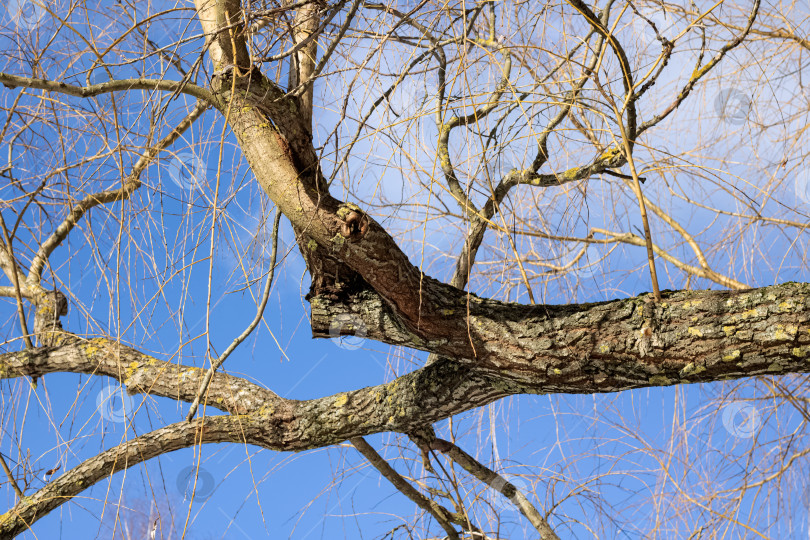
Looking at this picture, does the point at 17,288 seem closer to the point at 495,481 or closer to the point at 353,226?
the point at 353,226

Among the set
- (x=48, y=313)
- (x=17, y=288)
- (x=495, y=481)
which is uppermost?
(x=48, y=313)

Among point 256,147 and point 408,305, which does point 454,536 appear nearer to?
point 408,305

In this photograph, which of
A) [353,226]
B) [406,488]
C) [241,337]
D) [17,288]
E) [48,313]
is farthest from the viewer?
[48,313]

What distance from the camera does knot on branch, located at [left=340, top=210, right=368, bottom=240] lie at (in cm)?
131

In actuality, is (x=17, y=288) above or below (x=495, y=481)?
above

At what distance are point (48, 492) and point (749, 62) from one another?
7.04ft

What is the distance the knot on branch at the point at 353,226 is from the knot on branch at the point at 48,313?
1134 mm

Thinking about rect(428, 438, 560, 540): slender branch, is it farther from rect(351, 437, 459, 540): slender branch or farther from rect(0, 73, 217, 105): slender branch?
rect(0, 73, 217, 105): slender branch

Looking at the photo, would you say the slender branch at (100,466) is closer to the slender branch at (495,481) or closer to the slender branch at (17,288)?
the slender branch at (17,288)

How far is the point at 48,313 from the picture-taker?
6.77 feet

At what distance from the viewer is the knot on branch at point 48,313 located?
6.71 ft

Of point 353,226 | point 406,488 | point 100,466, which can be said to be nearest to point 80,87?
point 353,226

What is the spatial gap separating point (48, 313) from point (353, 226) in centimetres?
120

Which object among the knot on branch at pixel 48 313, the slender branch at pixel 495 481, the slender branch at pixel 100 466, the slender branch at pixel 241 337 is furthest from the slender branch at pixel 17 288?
the slender branch at pixel 495 481
